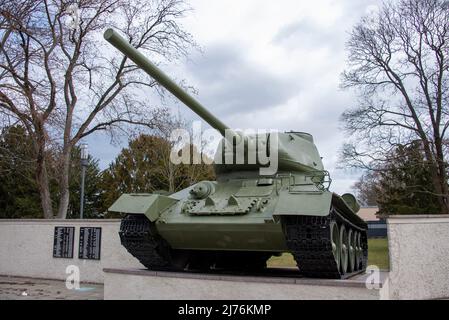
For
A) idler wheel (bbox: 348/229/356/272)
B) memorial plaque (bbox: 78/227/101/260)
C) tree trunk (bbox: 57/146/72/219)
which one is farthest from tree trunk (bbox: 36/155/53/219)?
idler wheel (bbox: 348/229/356/272)

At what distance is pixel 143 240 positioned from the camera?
871cm

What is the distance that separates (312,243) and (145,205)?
305 centimetres

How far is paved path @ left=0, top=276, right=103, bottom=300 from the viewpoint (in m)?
10.2

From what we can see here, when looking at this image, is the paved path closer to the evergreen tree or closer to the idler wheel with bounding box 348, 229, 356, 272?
the idler wheel with bounding box 348, 229, 356, 272

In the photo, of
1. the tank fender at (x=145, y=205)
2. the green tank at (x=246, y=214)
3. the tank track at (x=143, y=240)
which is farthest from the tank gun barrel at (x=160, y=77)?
the tank track at (x=143, y=240)

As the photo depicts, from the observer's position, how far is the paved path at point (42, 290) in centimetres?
1022

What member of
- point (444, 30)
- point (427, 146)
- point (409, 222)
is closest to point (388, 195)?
point (427, 146)

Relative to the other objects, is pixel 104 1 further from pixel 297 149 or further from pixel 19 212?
pixel 19 212

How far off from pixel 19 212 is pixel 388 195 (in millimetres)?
22590

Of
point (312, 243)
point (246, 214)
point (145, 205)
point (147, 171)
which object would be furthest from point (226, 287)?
point (147, 171)

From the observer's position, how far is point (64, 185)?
56.5 ft

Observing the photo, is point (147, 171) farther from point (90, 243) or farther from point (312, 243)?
point (312, 243)

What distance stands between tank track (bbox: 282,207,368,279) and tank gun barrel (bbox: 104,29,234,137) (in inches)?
87.3

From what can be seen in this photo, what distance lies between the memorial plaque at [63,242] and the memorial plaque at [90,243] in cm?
38
